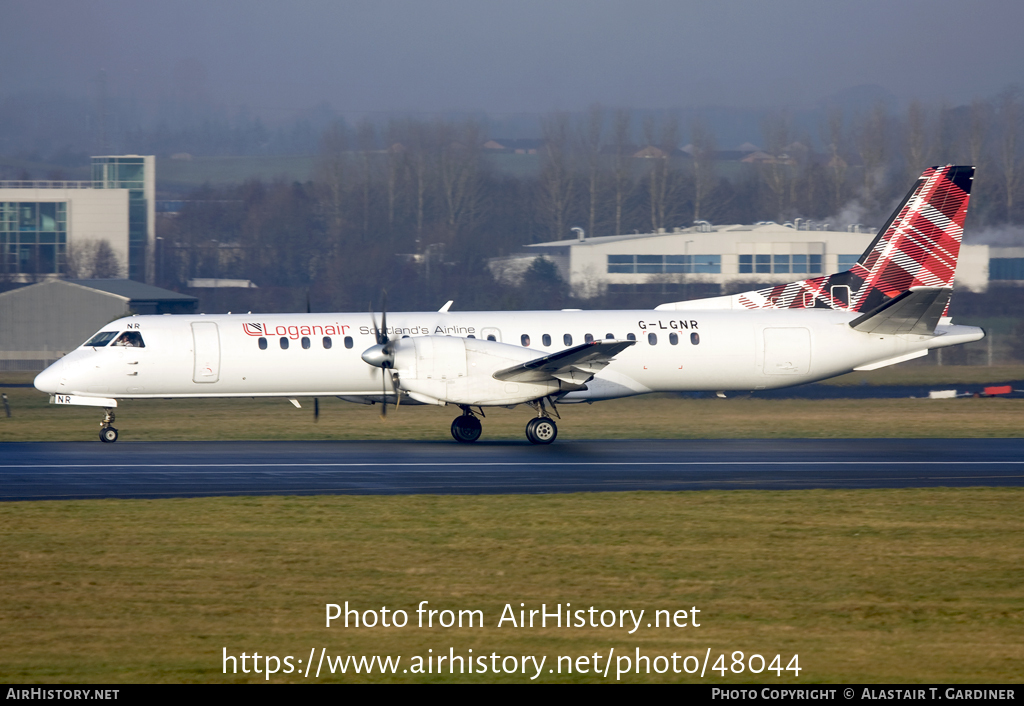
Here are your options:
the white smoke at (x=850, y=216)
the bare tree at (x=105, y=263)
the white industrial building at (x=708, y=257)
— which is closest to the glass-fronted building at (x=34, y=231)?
the bare tree at (x=105, y=263)

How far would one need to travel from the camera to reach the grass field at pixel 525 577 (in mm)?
9305

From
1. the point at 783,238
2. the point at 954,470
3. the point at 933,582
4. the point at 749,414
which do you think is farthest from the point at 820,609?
the point at 783,238

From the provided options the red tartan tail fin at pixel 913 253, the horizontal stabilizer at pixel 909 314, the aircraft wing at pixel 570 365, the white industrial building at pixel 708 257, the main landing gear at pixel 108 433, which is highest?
the white industrial building at pixel 708 257

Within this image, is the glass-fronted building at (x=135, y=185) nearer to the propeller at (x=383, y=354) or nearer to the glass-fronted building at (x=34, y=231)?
the glass-fronted building at (x=34, y=231)

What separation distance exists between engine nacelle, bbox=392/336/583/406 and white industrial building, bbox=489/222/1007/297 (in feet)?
137

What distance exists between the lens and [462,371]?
75.7ft

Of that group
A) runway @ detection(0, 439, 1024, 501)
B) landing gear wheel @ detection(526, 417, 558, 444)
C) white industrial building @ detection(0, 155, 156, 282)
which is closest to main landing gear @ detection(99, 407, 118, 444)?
A: runway @ detection(0, 439, 1024, 501)

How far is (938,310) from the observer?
24.8 metres

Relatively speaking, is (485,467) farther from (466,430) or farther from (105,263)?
(105,263)

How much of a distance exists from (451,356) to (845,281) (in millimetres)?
10855

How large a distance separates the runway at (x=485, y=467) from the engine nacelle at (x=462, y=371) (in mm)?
1156

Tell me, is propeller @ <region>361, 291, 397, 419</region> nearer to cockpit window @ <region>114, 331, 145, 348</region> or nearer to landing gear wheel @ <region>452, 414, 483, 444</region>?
landing gear wheel @ <region>452, 414, 483, 444</region>

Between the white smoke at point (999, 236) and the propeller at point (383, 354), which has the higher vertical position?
the white smoke at point (999, 236)

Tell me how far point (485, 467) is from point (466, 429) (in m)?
4.75
